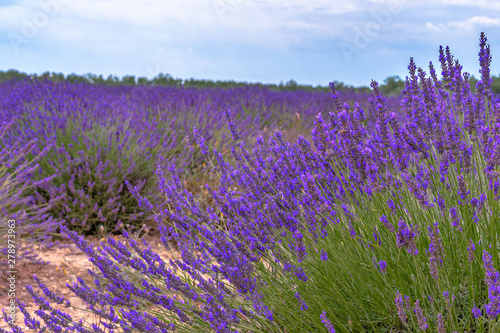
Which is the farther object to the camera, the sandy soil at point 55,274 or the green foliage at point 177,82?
the green foliage at point 177,82

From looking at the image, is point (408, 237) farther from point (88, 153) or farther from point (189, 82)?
point (189, 82)

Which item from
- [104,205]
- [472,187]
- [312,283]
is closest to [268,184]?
[312,283]

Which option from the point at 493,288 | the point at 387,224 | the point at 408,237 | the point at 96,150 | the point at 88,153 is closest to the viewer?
the point at 493,288

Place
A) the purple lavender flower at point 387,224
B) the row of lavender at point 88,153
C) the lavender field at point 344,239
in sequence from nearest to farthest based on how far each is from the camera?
1. the purple lavender flower at point 387,224
2. the lavender field at point 344,239
3. the row of lavender at point 88,153

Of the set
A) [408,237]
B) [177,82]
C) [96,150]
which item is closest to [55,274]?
[96,150]

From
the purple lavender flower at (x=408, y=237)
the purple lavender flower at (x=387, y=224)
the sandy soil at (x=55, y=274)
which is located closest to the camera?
the purple lavender flower at (x=408, y=237)

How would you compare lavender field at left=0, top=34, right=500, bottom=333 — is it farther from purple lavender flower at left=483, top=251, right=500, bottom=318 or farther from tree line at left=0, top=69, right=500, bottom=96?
tree line at left=0, top=69, right=500, bottom=96

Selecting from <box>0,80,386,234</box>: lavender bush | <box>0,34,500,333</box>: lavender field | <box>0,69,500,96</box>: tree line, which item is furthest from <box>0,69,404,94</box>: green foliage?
<box>0,34,500,333</box>: lavender field

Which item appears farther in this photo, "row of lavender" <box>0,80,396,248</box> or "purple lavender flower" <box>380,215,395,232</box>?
"row of lavender" <box>0,80,396,248</box>

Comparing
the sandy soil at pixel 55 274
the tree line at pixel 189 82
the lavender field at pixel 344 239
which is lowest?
the sandy soil at pixel 55 274

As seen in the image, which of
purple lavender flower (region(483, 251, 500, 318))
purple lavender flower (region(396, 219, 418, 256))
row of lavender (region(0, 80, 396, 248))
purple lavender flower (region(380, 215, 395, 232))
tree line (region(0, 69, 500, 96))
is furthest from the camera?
tree line (region(0, 69, 500, 96))

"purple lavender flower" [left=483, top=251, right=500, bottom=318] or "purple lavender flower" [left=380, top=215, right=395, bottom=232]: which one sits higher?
"purple lavender flower" [left=380, top=215, right=395, bottom=232]

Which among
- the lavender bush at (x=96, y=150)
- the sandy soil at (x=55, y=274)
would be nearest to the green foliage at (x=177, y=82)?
the lavender bush at (x=96, y=150)

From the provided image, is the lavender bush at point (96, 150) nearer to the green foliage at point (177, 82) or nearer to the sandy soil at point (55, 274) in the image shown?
the sandy soil at point (55, 274)
